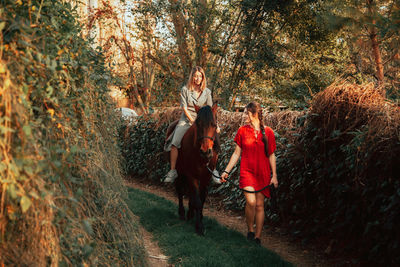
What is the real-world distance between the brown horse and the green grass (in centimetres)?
34

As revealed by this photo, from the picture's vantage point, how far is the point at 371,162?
480cm

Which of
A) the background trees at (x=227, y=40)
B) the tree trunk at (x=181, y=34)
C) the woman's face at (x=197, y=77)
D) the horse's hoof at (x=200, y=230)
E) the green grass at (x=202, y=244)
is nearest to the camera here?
the green grass at (x=202, y=244)

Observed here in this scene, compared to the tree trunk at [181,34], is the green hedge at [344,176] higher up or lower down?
lower down

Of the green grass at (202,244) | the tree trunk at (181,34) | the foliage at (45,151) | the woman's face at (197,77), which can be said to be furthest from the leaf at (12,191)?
the tree trunk at (181,34)

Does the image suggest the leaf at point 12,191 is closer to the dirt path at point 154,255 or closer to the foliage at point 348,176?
the dirt path at point 154,255

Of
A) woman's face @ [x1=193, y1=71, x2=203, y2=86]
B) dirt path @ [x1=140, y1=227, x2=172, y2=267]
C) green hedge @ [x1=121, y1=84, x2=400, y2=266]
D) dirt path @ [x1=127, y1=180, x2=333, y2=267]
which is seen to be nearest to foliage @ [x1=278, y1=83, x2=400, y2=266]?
green hedge @ [x1=121, y1=84, x2=400, y2=266]

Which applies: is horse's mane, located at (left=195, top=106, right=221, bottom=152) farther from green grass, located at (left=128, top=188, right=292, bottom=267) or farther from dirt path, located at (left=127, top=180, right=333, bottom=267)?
dirt path, located at (left=127, top=180, right=333, bottom=267)

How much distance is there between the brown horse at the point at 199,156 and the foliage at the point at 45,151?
105 inches

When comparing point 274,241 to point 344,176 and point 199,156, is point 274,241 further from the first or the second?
→ point 344,176

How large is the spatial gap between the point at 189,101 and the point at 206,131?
164cm

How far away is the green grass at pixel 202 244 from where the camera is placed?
17.0ft

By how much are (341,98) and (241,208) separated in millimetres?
3996

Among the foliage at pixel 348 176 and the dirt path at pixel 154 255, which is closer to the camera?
the foliage at pixel 348 176

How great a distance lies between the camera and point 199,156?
685 centimetres
